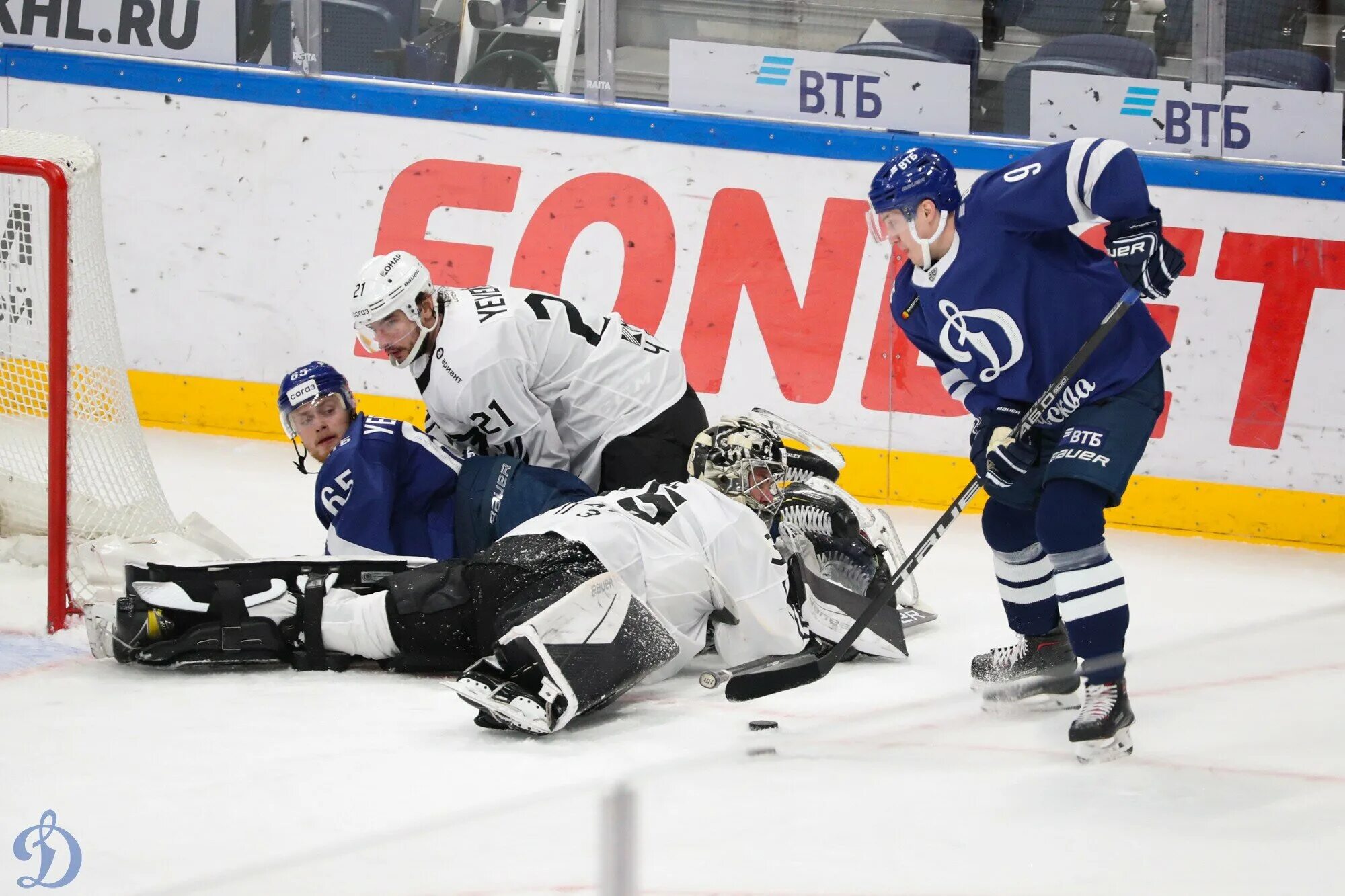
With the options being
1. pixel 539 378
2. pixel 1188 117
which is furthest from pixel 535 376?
pixel 1188 117

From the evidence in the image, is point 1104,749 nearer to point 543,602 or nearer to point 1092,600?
point 1092,600

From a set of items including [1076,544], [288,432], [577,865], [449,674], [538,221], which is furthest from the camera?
[538,221]

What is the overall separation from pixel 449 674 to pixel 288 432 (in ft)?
2.37

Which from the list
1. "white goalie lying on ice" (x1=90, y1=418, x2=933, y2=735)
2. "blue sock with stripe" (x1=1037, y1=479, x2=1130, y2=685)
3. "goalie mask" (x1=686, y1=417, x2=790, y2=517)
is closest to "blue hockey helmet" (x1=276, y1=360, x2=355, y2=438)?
"white goalie lying on ice" (x1=90, y1=418, x2=933, y2=735)

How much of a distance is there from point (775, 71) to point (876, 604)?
2.32m

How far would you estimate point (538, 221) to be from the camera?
17.2ft

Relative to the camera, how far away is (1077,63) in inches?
191

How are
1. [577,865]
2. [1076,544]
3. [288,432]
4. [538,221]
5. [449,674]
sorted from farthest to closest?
[538,221] < [288,432] < [449,674] < [1076,544] < [577,865]

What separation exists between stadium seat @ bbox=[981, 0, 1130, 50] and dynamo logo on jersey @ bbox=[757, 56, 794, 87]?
0.62 metres

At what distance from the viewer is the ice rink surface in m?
1.38

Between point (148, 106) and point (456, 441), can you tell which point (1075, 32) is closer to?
point (456, 441)

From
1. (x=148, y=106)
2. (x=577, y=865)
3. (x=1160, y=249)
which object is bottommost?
(x=577, y=865)

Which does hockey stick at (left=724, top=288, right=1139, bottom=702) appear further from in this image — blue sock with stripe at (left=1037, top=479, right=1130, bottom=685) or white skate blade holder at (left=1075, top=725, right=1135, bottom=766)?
white skate blade holder at (left=1075, top=725, right=1135, bottom=766)

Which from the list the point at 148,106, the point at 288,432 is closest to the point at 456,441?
the point at 288,432
